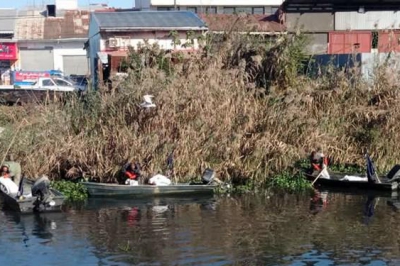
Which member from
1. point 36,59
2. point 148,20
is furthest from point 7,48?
point 148,20

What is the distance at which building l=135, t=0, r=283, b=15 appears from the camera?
63938 mm

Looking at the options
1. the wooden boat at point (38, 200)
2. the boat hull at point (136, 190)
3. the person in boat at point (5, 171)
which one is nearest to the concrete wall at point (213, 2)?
the boat hull at point (136, 190)

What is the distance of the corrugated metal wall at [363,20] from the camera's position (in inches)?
1966

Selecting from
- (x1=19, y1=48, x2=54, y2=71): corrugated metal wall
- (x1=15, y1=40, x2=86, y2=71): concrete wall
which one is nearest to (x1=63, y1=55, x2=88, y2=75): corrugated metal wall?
(x1=15, y1=40, x2=86, y2=71): concrete wall

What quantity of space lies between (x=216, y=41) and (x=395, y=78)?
24.6 ft

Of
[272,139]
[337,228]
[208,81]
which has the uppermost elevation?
[208,81]

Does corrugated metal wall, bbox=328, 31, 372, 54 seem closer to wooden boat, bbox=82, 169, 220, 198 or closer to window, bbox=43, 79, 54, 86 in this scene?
window, bbox=43, 79, 54, 86

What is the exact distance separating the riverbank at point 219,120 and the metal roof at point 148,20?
923 centimetres

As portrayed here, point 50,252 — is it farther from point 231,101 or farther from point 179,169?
point 231,101

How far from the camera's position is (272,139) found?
89.0 ft

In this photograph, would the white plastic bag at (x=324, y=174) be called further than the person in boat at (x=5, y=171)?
Yes

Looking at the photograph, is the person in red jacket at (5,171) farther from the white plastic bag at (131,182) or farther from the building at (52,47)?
the building at (52,47)

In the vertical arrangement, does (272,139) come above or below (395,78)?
below

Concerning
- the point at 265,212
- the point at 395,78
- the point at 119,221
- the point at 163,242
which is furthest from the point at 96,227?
the point at 395,78
